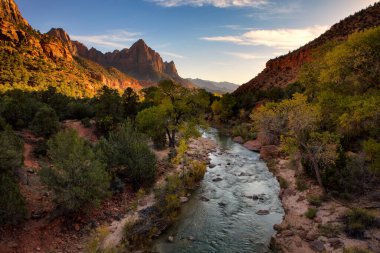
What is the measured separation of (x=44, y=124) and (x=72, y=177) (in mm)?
15854

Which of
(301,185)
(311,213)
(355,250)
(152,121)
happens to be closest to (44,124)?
(152,121)

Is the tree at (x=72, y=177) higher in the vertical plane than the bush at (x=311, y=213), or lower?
higher

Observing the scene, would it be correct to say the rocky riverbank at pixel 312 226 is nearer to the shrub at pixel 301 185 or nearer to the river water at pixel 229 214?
the shrub at pixel 301 185

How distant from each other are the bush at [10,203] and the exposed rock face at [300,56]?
62753 millimetres

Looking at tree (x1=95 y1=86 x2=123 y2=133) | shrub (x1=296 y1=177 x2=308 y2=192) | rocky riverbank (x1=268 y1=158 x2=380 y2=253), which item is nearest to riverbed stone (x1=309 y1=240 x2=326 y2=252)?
rocky riverbank (x1=268 y1=158 x2=380 y2=253)

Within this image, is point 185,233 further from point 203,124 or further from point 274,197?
point 203,124

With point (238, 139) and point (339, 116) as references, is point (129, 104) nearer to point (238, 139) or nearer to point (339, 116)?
point (238, 139)

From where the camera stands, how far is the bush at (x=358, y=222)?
15648mm

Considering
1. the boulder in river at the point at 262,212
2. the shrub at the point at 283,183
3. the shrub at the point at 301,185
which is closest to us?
the boulder in river at the point at 262,212

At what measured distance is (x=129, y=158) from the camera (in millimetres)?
22500

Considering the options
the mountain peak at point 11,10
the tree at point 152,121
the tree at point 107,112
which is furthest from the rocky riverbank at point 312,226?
the mountain peak at point 11,10

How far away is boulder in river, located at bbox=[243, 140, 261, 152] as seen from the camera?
42.6 m

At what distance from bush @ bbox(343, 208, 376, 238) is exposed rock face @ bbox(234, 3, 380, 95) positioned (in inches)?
2057

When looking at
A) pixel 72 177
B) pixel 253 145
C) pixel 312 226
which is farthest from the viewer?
pixel 253 145
